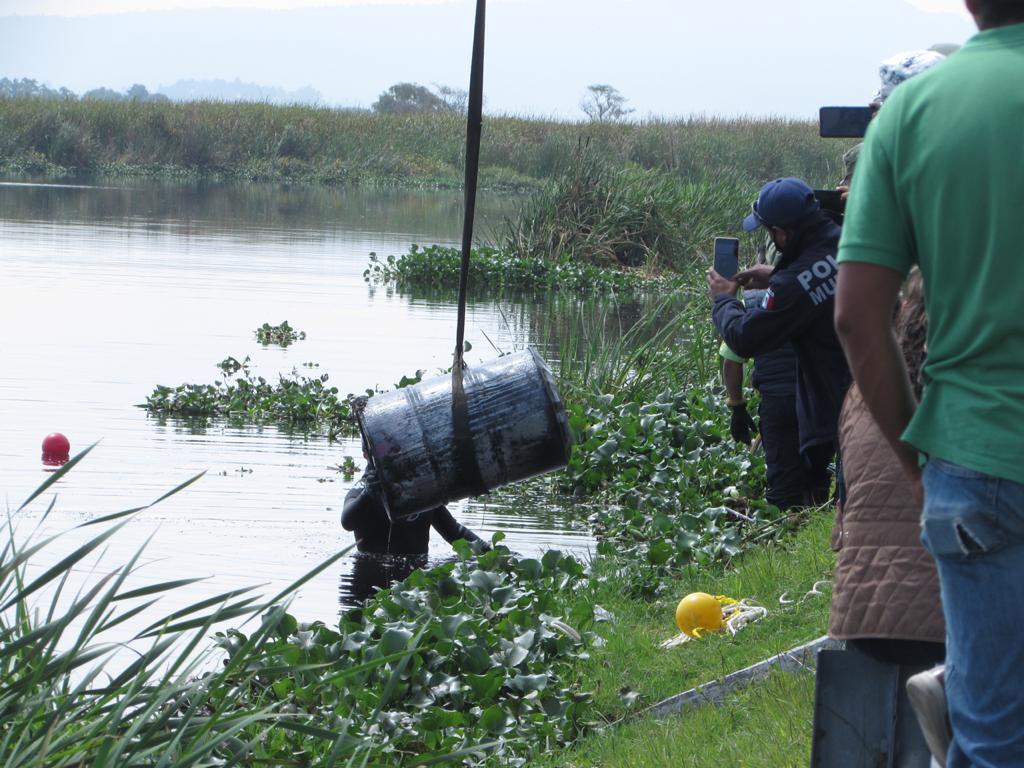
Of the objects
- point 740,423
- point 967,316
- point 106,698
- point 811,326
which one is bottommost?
point 106,698

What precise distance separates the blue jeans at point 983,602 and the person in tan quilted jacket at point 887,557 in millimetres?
299

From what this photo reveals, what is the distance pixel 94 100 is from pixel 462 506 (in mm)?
46081

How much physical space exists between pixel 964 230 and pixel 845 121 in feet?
10.6

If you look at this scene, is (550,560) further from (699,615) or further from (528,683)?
(528,683)

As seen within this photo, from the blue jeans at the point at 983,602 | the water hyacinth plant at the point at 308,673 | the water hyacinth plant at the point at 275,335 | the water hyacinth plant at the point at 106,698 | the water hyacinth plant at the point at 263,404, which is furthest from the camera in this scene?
the water hyacinth plant at the point at 275,335

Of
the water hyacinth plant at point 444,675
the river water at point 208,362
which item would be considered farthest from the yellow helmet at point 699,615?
the river water at point 208,362

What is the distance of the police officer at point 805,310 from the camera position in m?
5.75

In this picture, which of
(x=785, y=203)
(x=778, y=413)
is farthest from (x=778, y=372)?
(x=785, y=203)

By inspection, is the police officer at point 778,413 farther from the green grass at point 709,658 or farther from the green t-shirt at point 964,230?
the green t-shirt at point 964,230

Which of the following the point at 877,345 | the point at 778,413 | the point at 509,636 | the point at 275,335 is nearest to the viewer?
the point at 877,345

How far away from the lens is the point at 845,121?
216 inches

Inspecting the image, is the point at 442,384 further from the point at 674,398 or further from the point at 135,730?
the point at 674,398

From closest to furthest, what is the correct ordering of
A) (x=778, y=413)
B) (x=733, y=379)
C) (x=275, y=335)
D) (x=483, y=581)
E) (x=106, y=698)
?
(x=106, y=698)
(x=483, y=581)
(x=778, y=413)
(x=733, y=379)
(x=275, y=335)

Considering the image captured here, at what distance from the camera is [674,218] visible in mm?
22969
